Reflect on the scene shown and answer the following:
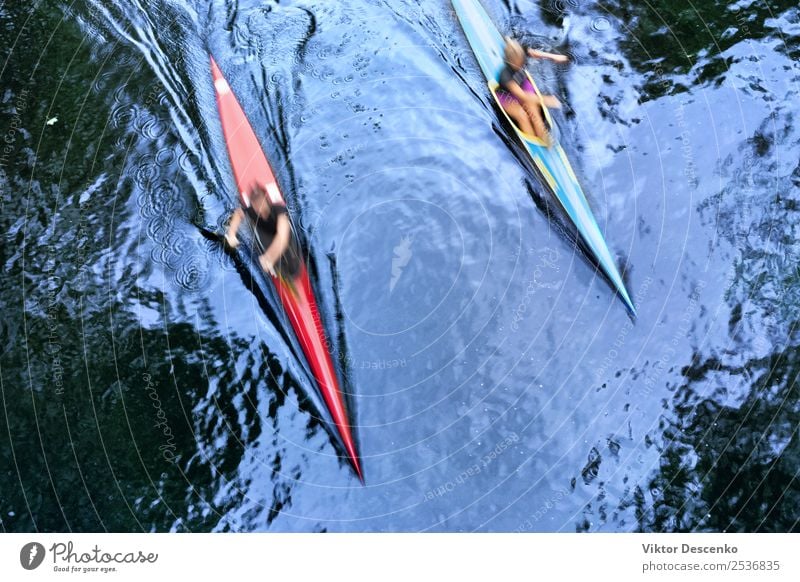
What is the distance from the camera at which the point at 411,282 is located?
5996 millimetres

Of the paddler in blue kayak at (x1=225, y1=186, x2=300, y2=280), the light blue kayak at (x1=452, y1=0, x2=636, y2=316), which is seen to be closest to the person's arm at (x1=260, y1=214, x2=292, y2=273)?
the paddler in blue kayak at (x1=225, y1=186, x2=300, y2=280)

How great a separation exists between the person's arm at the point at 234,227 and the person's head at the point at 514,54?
2865 millimetres

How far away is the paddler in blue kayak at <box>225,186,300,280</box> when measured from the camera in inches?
241

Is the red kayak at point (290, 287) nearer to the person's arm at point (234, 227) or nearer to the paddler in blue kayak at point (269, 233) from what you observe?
the paddler in blue kayak at point (269, 233)

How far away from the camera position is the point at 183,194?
21.7 ft

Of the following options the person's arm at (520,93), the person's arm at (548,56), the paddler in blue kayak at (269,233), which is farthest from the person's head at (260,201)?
the person's arm at (548,56)

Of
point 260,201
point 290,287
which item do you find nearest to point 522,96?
point 260,201

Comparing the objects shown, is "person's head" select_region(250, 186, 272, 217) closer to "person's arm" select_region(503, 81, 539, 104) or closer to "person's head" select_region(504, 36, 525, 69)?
"person's arm" select_region(503, 81, 539, 104)

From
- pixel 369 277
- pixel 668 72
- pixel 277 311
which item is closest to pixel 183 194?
pixel 277 311

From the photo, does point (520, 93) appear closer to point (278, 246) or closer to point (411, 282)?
point (411, 282)

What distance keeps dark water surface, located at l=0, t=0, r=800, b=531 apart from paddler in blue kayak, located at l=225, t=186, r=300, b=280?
0.18 meters

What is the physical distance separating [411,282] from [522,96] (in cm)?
209
